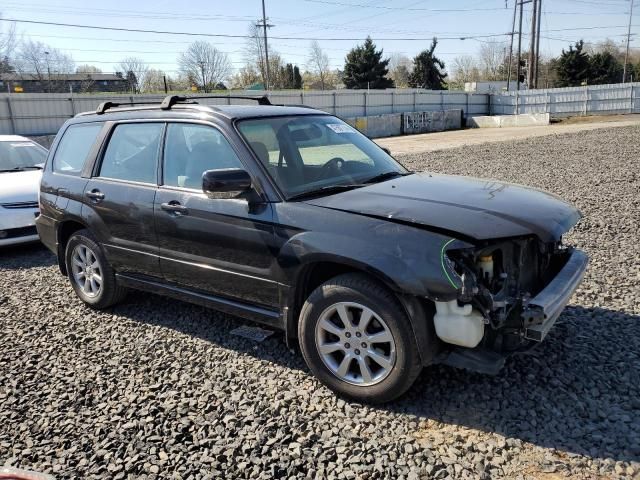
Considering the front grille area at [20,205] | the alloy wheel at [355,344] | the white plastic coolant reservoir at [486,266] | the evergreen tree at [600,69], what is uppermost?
the evergreen tree at [600,69]

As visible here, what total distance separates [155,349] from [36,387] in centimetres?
86

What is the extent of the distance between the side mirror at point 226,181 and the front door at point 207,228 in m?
0.19

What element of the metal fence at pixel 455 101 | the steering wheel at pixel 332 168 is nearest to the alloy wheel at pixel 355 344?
the steering wheel at pixel 332 168

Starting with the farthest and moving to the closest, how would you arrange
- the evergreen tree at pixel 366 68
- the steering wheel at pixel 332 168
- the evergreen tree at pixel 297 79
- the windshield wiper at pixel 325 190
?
the evergreen tree at pixel 297 79 → the evergreen tree at pixel 366 68 → the steering wheel at pixel 332 168 → the windshield wiper at pixel 325 190

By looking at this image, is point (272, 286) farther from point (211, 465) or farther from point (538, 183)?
point (538, 183)

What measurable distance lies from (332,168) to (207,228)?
104 cm

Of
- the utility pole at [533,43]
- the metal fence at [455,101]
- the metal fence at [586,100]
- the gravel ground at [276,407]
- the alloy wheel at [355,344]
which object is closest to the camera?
the gravel ground at [276,407]

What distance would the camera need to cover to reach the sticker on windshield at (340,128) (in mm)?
4664

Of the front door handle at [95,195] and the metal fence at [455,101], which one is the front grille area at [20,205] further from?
the metal fence at [455,101]

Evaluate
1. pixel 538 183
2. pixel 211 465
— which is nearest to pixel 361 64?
pixel 538 183

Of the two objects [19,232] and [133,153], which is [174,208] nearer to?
[133,153]

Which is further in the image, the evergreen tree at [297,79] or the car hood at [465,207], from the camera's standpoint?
the evergreen tree at [297,79]

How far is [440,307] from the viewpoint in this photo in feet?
9.91

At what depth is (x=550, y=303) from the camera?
3.13 metres
